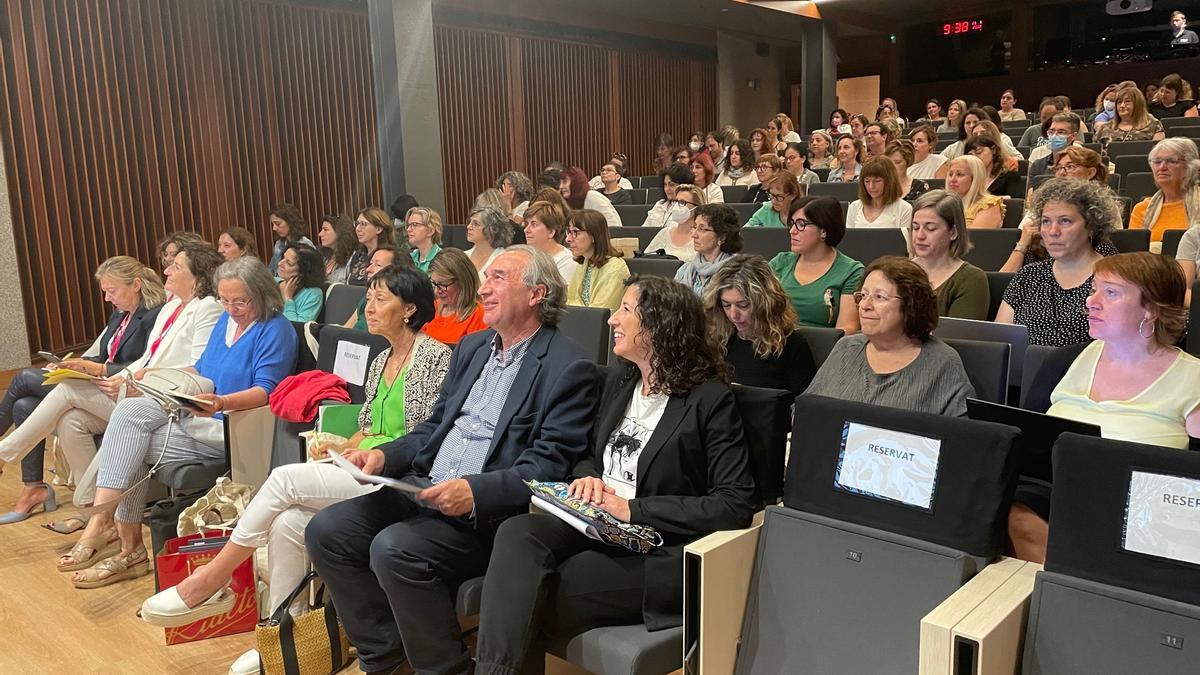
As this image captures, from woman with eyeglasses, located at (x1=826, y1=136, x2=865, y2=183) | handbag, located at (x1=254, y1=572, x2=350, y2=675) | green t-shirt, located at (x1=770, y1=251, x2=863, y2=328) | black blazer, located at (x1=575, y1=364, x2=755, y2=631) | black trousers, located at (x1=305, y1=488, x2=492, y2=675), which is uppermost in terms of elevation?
woman with eyeglasses, located at (x1=826, y1=136, x2=865, y2=183)

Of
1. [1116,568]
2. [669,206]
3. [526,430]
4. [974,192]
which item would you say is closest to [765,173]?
[669,206]

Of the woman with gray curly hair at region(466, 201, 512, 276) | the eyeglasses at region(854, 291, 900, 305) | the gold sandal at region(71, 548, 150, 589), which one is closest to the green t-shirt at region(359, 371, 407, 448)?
the gold sandal at region(71, 548, 150, 589)

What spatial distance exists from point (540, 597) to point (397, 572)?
389 millimetres

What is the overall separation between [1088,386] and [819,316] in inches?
50.8

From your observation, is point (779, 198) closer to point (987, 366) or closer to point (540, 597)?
point (987, 366)

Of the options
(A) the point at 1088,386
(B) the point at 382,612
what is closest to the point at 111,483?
(B) the point at 382,612

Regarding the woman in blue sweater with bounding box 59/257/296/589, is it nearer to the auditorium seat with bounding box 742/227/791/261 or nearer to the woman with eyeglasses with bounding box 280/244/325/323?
the woman with eyeglasses with bounding box 280/244/325/323

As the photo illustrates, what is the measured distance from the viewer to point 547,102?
1106 centimetres

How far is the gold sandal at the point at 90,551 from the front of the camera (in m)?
3.32

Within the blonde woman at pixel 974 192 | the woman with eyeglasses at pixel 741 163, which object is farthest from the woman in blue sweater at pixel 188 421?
the woman with eyeglasses at pixel 741 163

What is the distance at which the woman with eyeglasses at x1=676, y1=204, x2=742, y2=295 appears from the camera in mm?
3904

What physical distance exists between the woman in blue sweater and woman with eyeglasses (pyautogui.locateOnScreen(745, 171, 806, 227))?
9.49 ft

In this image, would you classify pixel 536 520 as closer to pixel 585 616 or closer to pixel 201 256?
pixel 585 616

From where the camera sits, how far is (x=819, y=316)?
11.4ft
